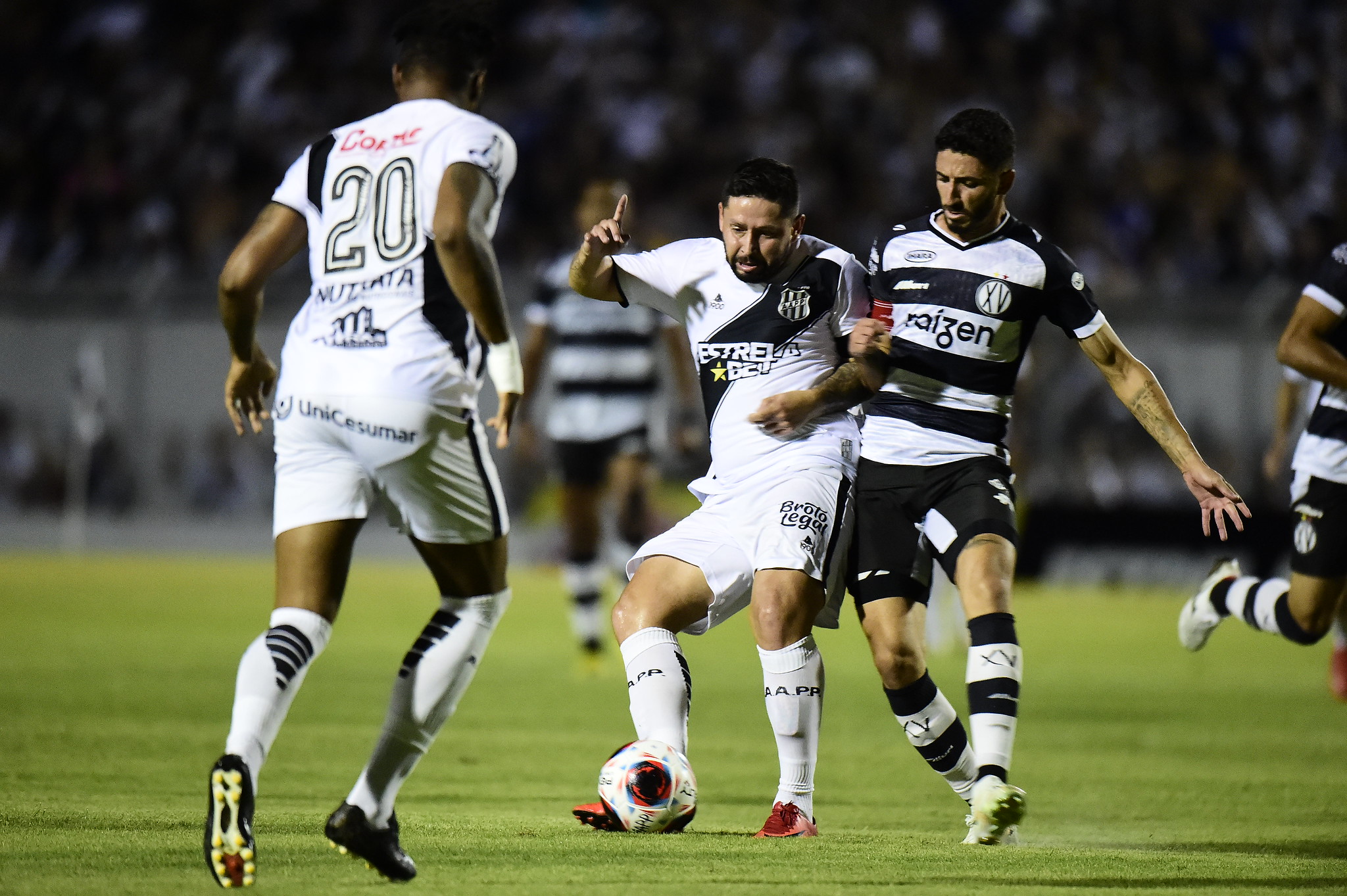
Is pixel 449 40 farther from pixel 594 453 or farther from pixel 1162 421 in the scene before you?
pixel 594 453

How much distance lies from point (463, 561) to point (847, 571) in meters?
1.78

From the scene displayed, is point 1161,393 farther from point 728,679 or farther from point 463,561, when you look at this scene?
point 728,679

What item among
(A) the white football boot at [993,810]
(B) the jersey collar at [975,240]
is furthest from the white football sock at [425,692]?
(B) the jersey collar at [975,240]

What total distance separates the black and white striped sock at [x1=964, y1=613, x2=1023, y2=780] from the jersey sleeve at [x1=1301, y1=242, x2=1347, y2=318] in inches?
109

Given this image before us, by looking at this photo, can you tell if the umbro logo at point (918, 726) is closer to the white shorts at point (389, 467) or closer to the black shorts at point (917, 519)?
the black shorts at point (917, 519)

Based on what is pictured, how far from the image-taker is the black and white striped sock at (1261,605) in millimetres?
7844

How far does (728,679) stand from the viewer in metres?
10.2

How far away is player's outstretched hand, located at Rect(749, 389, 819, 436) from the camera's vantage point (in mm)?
5340

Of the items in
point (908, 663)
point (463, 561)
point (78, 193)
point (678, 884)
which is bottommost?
point (678, 884)

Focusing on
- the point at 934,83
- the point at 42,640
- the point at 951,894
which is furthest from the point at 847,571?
the point at 934,83

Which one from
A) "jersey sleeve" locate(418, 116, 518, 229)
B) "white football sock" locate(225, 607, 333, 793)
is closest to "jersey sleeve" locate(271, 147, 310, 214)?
"jersey sleeve" locate(418, 116, 518, 229)

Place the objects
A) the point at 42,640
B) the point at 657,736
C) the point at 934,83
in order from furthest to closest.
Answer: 1. the point at 934,83
2. the point at 42,640
3. the point at 657,736

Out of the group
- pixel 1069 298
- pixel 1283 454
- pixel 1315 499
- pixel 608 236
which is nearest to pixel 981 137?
pixel 1069 298

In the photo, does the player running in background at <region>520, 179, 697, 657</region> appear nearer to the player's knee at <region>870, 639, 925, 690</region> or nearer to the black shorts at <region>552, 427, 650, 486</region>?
the black shorts at <region>552, 427, 650, 486</region>
